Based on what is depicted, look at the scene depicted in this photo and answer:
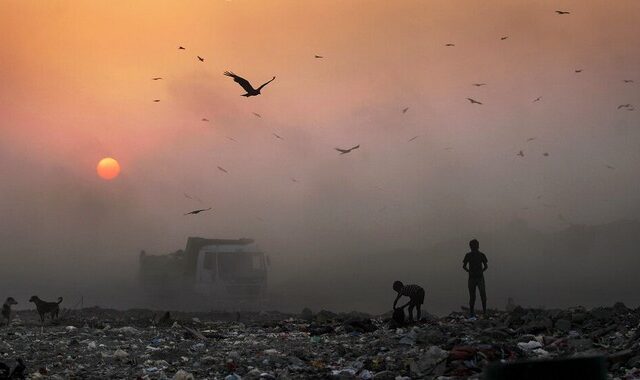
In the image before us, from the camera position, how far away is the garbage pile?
7.91 meters

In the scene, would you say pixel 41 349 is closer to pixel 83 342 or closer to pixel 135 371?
pixel 83 342

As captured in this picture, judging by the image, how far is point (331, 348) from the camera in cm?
996

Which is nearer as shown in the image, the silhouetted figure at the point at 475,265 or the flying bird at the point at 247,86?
the flying bird at the point at 247,86

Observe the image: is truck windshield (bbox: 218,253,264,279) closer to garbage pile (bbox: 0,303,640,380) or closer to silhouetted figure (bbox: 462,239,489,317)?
garbage pile (bbox: 0,303,640,380)

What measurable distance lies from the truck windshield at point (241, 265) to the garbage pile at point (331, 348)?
6.34 metres

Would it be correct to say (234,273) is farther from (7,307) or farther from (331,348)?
(331,348)

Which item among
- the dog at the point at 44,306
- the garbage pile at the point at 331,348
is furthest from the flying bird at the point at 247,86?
the dog at the point at 44,306

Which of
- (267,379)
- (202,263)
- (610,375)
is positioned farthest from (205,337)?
(202,263)

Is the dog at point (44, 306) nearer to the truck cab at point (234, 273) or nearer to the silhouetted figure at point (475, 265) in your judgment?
the truck cab at point (234, 273)

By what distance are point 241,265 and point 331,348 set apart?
31.8 ft

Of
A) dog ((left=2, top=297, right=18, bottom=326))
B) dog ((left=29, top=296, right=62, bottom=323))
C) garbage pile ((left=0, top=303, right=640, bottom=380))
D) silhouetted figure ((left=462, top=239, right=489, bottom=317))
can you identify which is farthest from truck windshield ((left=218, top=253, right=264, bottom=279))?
silhouetted figure ((left=462, top=239, right=489, bottom=317))

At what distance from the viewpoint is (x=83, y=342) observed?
10430 mm

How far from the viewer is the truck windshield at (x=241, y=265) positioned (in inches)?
760

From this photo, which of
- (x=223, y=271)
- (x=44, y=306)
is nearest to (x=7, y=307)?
(x=44, y=306)
